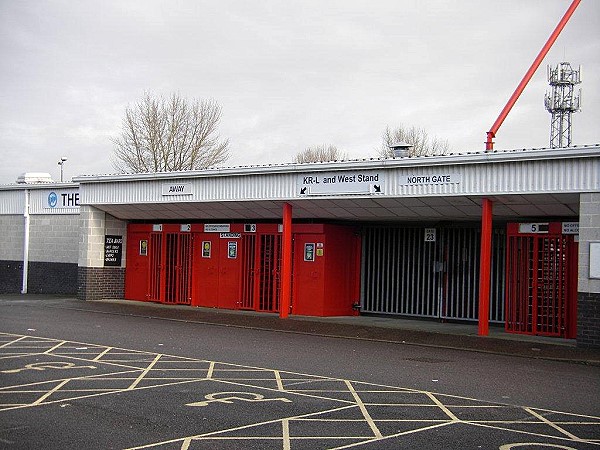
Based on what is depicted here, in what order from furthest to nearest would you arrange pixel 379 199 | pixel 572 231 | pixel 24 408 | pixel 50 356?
pixel 379 199, pixel 572 231, pixel 50 356, pixel 24 408

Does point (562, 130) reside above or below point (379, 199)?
above

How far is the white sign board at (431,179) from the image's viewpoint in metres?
16.3

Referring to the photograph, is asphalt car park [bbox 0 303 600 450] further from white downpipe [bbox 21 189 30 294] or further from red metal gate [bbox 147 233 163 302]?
white downpipe [bbox 21 189 30 294]

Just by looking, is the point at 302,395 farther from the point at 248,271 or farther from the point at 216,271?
the point at 216,271

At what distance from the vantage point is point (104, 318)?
62.0 ft

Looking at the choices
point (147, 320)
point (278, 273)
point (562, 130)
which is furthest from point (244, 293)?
point (562, 130)

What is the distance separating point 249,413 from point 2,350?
20.7 ft

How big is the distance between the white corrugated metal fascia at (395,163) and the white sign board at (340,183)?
0.16 meters

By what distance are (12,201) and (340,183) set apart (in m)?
15.0

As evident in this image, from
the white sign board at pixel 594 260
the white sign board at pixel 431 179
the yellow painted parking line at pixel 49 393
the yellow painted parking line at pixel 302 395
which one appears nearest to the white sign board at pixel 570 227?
the white sign board at pixel 594 260

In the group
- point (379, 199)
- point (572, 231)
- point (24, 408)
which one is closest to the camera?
point (24, 408)

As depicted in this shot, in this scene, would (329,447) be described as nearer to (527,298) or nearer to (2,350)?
(2,350)

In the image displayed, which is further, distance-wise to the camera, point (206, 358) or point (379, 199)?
point (379, 199)

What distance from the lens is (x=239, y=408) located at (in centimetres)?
862
